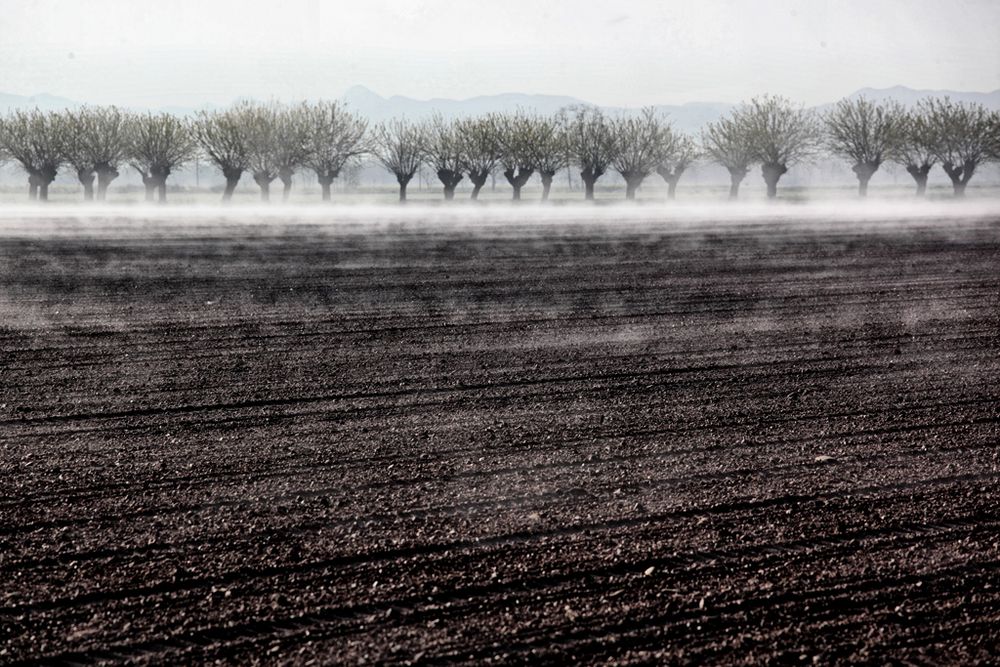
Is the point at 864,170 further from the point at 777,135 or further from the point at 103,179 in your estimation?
the point at 103,179

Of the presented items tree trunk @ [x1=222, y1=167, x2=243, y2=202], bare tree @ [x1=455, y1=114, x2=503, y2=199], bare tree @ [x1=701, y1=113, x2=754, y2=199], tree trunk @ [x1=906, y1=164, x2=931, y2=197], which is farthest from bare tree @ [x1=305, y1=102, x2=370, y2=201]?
tree trunk @ [x1=906, y1=164, x2=931, y2=197]

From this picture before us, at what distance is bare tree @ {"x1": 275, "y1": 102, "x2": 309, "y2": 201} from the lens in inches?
3292

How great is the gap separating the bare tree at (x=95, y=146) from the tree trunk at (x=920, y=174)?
62.3 m

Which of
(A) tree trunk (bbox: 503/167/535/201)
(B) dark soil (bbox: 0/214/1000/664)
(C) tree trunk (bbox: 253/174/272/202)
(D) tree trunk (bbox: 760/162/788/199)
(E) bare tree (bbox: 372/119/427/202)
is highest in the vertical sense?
(E) bare tree (bbox: 372/119/427/202)

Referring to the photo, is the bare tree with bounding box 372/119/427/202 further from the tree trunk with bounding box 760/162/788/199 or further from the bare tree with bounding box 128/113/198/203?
the tree trunk with bounding box 760/162/788/199

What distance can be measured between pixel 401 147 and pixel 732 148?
28.9 m

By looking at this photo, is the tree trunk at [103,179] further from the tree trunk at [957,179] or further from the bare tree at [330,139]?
the tree trunk at [957,179]

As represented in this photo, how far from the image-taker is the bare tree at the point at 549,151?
8762cm

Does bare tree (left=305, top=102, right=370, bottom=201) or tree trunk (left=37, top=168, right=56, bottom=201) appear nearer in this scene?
tree trunk (left=37, top=168, right=56, bottom=201)

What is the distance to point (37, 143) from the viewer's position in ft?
271

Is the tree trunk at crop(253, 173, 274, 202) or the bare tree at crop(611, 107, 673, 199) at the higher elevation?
the bare tree at crop(611, 107, 673, 199)

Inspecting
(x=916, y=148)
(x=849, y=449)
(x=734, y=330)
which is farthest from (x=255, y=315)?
(x=916, y=148)

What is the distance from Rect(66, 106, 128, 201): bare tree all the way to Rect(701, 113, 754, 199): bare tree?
4859cm

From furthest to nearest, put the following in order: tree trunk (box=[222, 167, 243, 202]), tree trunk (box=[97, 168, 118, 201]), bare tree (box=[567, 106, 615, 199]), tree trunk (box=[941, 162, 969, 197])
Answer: bare tree (box=[567, 106, 615, 199]) < tree trunk (box=[941, 162, 969, 197]) < tree trunk (box=[97, 168, 118, 201]) < tree trunk (box=[222, 167, 243, 202])
